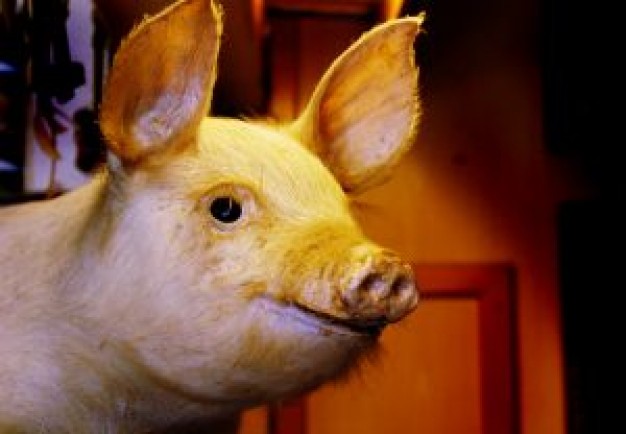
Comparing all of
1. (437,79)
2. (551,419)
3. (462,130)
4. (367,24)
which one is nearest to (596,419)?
(551,419)

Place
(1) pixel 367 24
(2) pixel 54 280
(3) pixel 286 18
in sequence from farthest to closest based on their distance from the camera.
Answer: (3) pixel 286 18 < (1) pixel 367 24 < (2) pixel 54 280

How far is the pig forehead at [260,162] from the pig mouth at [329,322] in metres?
0.10

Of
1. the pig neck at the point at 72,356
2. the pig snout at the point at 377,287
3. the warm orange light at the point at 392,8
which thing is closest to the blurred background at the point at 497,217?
the warm orange light at the point at 392,8

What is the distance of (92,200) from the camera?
0.74 m

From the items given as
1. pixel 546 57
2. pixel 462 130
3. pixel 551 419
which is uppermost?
pixel 546 57

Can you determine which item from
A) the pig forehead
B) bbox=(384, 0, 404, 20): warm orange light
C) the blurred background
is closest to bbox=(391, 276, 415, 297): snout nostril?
the pig forehead

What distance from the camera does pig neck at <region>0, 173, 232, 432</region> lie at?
2.23 ft

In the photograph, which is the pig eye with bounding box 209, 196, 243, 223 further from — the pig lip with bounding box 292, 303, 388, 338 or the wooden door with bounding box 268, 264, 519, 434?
the wooden door with bounding box 268, 264, 519, 434

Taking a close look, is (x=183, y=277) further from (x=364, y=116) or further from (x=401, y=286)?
(x=364, y=116)

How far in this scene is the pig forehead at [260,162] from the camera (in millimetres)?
688

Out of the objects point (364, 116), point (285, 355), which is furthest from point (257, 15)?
point (285, 355)

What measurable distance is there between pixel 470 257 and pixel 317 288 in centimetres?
121

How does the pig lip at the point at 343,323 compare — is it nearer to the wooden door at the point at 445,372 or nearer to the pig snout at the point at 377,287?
the pig snout at the point at 377,287

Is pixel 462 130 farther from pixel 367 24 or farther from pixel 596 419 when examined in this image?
pixel 596 419
